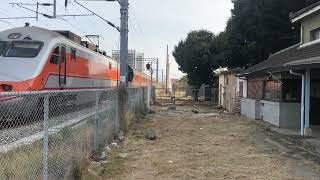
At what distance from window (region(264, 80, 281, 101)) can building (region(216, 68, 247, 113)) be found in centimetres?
753

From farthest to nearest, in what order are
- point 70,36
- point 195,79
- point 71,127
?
point 195,79 → point 70,36 → point 71,127

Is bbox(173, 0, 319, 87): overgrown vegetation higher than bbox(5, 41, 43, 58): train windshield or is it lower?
higher

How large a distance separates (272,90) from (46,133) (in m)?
19.2

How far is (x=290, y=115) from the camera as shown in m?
22.4

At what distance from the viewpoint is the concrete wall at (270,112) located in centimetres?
2302

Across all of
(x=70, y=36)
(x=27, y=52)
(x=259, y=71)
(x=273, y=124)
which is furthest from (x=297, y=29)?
(x=27, y=52)

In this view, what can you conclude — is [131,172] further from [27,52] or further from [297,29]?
[297,29]

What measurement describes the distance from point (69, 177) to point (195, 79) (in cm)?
4881

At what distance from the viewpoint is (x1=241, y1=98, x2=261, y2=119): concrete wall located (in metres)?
28.3

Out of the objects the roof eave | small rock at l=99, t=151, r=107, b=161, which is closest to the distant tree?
the roof eave

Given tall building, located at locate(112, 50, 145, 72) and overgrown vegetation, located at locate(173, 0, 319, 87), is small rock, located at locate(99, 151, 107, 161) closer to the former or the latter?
overgrown vegetation, located at locate(173, 0, 319, 87)

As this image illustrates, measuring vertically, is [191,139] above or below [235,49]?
below

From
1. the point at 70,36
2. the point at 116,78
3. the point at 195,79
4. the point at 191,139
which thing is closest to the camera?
the point at 191,139

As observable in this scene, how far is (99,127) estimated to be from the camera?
40.9 ft
